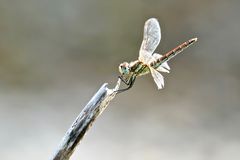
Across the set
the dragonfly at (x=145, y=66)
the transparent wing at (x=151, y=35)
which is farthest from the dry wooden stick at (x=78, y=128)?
the transparent wing at (x=151, y=35)

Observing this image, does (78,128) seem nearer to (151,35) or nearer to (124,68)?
(124,68)

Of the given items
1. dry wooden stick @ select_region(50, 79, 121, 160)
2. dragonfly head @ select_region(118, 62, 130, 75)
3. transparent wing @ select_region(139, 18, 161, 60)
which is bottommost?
dry wooden stick @ select_region(50, 79, 121, 160)

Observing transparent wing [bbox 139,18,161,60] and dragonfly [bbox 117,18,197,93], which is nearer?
dragonfly [bbox 117,18,197,93]

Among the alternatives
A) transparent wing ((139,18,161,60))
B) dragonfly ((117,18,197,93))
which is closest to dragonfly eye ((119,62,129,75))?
dragonfly ((117,18,197,93))

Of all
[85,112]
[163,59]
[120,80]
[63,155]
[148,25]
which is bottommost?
[63,155]

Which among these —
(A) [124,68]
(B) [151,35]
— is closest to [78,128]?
(A) [124,68]

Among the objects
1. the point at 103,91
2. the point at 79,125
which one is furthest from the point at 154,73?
the point at 79,125

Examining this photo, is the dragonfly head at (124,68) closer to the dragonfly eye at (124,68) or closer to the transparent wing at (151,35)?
the dragonfly eye at (124,68)

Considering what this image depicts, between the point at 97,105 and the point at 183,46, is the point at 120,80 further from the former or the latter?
the point at 183,46

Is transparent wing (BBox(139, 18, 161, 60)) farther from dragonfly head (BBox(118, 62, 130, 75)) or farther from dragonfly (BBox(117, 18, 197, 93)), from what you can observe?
dragonfly head (BBox(118, 62, 130, 75))

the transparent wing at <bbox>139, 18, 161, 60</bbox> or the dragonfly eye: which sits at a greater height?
the transparent wing at <bbox>139, 18, 161, 60</bbox>

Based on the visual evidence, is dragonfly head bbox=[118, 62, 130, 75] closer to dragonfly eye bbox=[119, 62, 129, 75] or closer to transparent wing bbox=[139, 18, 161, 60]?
dragonfly eye bbox=[119, 62, 129, 75]
